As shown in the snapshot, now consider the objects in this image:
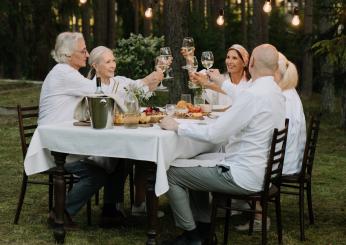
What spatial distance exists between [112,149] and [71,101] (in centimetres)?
121

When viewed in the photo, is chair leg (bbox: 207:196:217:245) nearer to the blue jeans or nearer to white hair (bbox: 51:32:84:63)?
the blue jeans

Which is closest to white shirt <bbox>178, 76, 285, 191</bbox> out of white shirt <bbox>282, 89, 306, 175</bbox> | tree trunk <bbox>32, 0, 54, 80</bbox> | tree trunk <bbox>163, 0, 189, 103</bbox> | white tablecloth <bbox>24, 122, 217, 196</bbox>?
white tablecloth <bbox>24, 122, 217, 196</bbox>

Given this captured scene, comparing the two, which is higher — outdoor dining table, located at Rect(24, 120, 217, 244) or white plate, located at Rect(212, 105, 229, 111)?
white plate, located at Rect(212, 105, 229, 111)

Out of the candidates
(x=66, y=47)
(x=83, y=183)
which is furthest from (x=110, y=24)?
(x=83, y=183)

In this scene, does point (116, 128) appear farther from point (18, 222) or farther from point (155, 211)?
point (18, 222)

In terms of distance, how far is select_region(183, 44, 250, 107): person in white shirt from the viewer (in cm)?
668

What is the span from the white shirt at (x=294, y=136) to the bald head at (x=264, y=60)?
0.87m

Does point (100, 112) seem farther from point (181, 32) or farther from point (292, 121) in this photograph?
point (181, 32)

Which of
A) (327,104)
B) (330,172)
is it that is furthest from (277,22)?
(330,172)

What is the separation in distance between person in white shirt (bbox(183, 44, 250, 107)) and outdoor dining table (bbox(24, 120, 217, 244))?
2.56 ft

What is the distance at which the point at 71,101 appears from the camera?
663cm

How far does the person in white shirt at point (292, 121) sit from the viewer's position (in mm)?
6273

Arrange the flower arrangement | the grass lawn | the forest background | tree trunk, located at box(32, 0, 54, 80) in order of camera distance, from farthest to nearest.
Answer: tree trunk, located at box(32, 0, 54, 80)
the forest background
the grass lawn
the flower arrangement

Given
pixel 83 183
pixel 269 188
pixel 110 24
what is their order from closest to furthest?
Result: pixel 269 188 < pixel 83 183 < pixel 110 24
